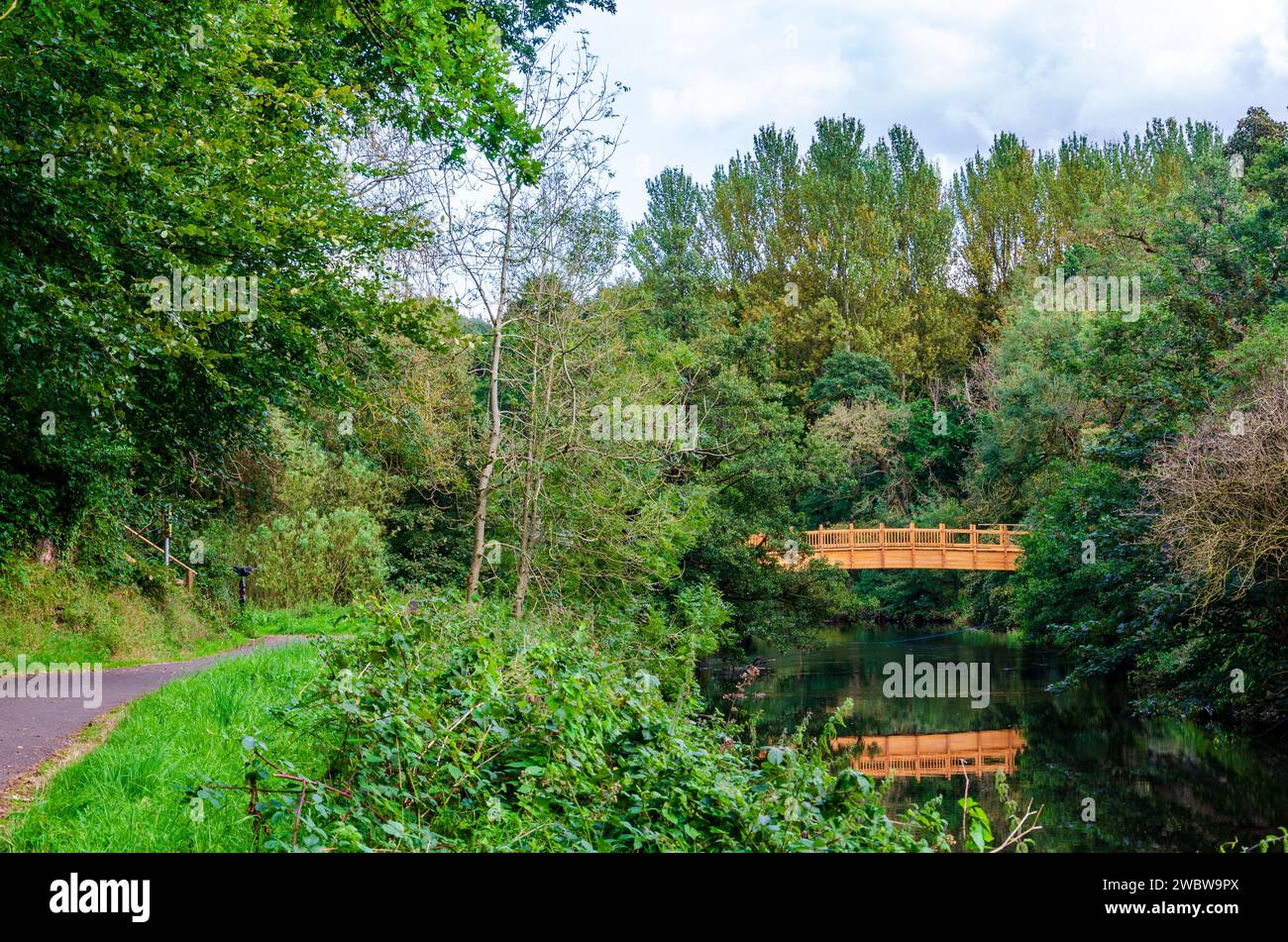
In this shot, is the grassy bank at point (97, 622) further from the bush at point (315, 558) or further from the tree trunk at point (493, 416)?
the bush at point (315, 558)

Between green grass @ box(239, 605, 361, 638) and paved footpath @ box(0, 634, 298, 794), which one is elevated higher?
paved footpath @ box(0, 634, 298, 794)

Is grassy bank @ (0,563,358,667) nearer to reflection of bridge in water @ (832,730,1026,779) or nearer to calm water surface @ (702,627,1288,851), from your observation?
calm water surface @ (702,627,1288,851)

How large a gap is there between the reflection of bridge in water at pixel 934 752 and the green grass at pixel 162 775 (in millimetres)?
12288

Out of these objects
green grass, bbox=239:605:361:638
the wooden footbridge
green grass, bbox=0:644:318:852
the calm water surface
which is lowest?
the calm water surface

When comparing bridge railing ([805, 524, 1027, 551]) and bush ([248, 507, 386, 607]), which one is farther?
bridge railing ([805, 524, 1027, 551])

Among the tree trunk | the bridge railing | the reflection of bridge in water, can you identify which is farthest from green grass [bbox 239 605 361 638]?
the bridge railing

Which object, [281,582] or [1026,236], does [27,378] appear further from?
[1026,236]

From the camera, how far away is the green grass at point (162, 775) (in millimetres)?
5035

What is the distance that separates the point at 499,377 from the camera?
47.0ft

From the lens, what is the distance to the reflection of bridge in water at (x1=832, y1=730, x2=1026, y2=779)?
61.4 feet

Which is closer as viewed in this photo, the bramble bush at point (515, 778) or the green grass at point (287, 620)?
the bramble bush at point (515, 778)

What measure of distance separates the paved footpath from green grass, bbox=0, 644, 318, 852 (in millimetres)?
379

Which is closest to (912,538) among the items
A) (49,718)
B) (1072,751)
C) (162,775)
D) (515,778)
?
(1072,751)

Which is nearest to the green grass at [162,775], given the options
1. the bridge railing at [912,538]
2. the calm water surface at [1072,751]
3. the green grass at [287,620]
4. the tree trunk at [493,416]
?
the tree trunk at [493,416]
